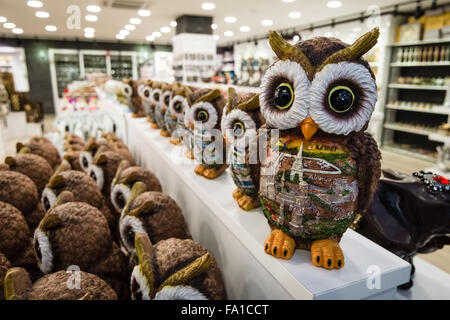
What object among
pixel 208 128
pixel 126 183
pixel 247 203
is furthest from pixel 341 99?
pixel 126 183

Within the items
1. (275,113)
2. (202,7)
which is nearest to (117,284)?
(275,113)

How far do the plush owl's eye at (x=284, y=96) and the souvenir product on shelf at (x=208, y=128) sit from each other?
0.47 m

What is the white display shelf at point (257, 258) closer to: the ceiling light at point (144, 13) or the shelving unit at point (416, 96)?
the ceiling light at point (144, 13)

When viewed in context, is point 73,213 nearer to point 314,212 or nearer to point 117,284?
point 117,284

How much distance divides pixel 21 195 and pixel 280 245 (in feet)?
3.38

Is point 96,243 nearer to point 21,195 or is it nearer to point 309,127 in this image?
point 21,195

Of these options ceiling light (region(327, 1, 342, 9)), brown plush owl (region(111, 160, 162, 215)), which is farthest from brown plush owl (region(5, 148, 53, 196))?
ceiling light (region(327, 1, 342, 9))

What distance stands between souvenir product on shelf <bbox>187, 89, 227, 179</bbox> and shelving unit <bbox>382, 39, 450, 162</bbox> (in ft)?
14.9

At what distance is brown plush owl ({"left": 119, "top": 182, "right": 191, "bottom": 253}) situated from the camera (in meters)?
0.93

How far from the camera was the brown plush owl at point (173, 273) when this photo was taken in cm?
65

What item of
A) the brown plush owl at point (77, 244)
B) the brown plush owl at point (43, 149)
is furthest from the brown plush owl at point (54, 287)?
the brown plush owl at point (43, 149)

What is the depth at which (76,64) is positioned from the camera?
1098cm

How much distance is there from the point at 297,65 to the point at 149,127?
63.7 inches

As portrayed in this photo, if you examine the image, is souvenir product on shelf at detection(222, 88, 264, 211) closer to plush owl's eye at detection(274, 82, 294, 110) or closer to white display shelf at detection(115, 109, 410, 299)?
white display shelf at detection(115, 109, 410, 299)
